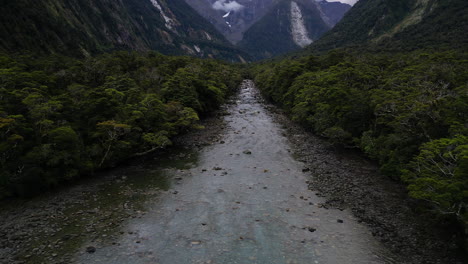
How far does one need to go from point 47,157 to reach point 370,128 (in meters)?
34.5

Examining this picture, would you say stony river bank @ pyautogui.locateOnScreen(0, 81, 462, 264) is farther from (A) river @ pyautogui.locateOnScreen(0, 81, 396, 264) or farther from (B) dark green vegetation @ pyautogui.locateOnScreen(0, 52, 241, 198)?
(B) dark green vegetation @ pyautogui.locateOnScreen(0, 52, 241, 198)

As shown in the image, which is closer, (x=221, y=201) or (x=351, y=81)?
(x=221, y=201)

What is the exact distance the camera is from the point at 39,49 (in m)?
95.3

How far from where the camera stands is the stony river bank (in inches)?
699

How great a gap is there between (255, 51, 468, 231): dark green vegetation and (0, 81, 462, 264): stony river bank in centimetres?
295

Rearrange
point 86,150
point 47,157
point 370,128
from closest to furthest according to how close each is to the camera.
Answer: point 47,157, point 86,150, point 370,128

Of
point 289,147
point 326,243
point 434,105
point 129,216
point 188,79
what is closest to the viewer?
point 326,243

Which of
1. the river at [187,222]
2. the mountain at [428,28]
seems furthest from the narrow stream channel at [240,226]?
the mountain at [428,28]

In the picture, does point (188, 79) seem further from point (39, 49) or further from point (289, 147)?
point (39, 49)

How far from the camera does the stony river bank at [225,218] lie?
58.2 ft

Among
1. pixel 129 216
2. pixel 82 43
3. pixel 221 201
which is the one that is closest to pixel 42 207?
Result: pixel 129 216

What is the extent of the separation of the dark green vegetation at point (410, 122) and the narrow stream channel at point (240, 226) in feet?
19.3

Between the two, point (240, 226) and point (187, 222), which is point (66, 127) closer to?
point (187, 222)

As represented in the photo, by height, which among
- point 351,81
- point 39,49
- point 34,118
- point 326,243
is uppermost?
point 39,49
